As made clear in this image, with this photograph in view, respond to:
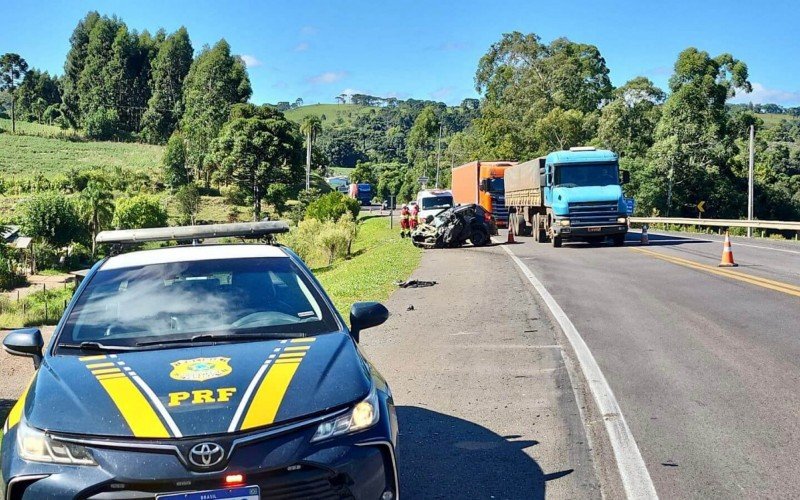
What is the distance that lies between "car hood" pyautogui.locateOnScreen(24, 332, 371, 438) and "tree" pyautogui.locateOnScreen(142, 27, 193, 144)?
422ft

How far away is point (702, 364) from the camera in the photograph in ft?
28.5

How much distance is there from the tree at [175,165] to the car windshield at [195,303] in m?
93.1

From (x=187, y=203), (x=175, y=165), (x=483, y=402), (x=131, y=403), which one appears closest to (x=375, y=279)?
(x=483, y=402)

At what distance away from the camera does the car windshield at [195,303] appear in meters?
4.98

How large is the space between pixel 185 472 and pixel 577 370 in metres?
5.64

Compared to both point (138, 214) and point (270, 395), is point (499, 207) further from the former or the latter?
point (270, 395)

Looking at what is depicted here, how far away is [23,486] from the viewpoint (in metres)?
3.65

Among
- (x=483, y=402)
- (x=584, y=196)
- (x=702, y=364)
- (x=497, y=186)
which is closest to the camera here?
(x=483, y=402)

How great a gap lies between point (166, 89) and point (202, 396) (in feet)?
434

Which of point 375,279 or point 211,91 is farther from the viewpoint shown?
point 211,91

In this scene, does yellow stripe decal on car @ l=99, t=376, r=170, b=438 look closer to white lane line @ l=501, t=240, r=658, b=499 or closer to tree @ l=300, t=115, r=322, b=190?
white lane line @ l=501, t=240, r=658, b=499

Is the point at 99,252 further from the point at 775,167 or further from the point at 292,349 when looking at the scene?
the point at 292,349

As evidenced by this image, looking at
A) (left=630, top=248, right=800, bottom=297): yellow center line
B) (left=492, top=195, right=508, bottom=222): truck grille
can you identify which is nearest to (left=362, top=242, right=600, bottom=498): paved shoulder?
(left=630, top=248, right=800, bottom=297): yellow center line

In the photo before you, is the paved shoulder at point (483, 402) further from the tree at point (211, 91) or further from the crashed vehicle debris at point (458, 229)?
the tree at point (211, 91)
